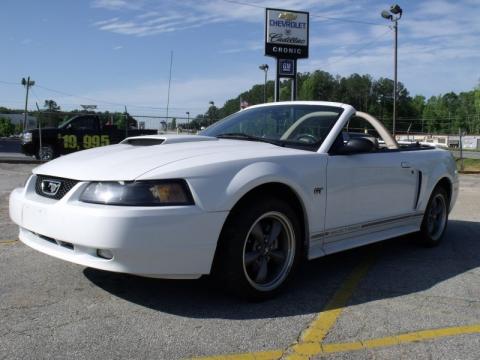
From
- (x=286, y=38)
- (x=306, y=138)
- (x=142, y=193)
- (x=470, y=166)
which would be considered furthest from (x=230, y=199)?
(x=286, y=38)

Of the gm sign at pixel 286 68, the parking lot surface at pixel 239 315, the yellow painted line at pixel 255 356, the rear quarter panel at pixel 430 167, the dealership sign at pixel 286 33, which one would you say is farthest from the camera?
the gm sign at pixel 286 68

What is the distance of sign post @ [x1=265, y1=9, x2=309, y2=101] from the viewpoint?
76.0 ft

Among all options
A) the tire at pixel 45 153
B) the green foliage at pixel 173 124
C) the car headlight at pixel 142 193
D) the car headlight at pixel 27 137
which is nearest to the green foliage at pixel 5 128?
the green foliage at pixel 173 124

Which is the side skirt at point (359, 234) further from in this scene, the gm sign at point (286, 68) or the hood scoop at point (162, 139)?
the gm sign at point (286, 68)

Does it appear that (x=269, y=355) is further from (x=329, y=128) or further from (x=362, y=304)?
(x=329, y=128)

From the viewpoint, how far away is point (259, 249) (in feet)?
12.7

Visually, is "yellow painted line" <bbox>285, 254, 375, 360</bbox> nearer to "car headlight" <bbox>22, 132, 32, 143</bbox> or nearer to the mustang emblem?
the mustang emblem

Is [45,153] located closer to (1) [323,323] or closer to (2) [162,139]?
(2) [162,139]

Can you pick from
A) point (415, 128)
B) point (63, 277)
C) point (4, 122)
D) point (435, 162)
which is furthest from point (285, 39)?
point (4, 122)

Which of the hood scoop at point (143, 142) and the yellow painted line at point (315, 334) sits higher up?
the hood scoop at point (143, 142)

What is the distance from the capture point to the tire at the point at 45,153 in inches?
685

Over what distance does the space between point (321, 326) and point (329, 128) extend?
183cm

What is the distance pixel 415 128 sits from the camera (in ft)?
176

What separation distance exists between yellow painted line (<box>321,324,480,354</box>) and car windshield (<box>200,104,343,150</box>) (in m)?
1.67
